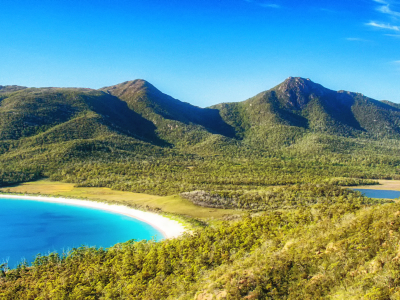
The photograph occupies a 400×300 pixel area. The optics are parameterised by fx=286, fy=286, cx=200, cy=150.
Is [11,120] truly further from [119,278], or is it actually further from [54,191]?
[119,278]

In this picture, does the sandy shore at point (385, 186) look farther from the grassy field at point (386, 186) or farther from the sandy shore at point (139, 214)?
the sandy shore at point (139, 214)

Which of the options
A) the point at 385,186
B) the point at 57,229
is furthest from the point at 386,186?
the point at 57,229

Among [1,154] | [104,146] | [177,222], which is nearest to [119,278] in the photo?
[177,222]

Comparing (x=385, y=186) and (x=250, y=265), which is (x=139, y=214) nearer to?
(x=250, y=265)

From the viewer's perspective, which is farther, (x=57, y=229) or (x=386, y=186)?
(x=386, y=186)

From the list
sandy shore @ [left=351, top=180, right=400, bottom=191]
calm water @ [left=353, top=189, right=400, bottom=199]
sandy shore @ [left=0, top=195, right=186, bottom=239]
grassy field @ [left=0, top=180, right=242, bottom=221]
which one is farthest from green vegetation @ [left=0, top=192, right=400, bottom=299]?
sandy shore @ [left=351, top=180, right=400, bottom=191]

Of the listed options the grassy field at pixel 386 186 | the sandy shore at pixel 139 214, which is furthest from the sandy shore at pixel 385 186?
the sandy shore at pixel 139 214

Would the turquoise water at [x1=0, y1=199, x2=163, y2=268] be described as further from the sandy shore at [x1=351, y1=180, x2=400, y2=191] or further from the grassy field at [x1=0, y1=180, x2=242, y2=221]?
the sandy shore at [x1=351, y1=180, x2=400, y2=191]
